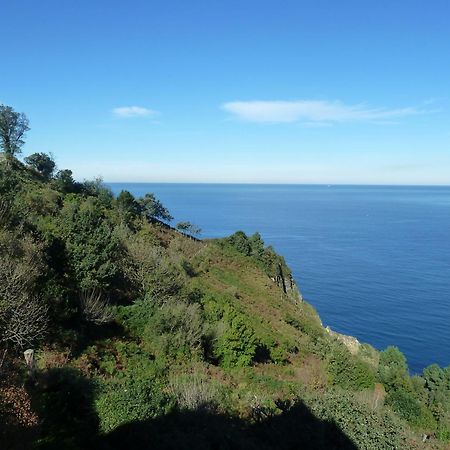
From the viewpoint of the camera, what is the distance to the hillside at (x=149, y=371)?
12.7m

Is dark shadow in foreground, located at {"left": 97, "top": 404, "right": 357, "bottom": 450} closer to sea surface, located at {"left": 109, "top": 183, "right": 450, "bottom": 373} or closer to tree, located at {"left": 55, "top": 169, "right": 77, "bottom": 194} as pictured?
sea surface, located at {"left": 109, "top": 183, "right": 450, "bottom": 373}

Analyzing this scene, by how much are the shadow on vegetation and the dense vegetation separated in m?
0.05

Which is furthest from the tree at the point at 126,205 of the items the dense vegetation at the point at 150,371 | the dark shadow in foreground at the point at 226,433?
the dark shadow in foreground at the point at 226,433

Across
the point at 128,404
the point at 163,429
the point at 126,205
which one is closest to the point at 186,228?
the point at 126,205

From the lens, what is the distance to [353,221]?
184 meters

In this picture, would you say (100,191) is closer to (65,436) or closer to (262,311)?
(262,311)

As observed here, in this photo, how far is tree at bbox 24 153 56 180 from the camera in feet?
214

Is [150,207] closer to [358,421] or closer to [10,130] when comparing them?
[10,130]

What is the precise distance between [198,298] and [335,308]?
162 feet

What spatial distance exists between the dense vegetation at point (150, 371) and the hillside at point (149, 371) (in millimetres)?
64

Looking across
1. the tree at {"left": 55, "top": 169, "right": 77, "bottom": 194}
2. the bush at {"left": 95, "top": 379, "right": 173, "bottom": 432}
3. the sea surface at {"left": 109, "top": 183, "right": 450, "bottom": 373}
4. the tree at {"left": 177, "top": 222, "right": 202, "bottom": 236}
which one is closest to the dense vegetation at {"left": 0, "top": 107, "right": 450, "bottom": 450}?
the bush at {"left": 95, "top": 379, "right": 173, "bottom": 432}

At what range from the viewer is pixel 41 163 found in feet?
215

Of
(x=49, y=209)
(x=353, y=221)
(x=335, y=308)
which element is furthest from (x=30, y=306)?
(x=353, y=221)

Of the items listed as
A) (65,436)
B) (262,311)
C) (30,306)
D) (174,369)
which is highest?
(30,306)
